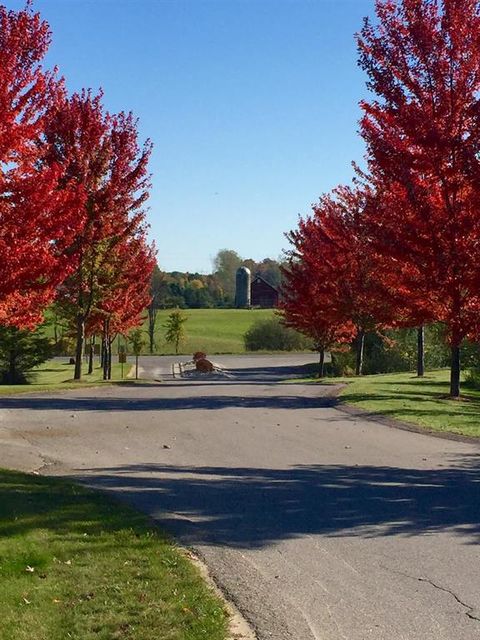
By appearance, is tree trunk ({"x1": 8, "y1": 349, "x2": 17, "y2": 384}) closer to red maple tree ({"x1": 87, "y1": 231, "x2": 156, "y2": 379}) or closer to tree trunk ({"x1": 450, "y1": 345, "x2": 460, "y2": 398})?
red maple tree ({"x1": 87, "y1": 231, "x2": 156, "y2": 379})

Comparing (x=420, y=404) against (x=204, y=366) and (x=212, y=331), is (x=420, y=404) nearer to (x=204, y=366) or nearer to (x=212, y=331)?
(x=204, y=366)

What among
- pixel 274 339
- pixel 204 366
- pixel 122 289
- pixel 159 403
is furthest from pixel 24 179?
pixel 274 339

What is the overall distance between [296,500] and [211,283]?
132m

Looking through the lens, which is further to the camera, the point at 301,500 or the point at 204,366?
the point at 204,366

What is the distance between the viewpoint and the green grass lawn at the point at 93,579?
508cm

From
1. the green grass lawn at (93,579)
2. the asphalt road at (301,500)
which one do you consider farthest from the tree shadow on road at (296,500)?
the green grass lawn at (93,579)

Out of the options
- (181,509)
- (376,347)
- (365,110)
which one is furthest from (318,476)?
(376,347)

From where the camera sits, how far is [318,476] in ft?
34.7

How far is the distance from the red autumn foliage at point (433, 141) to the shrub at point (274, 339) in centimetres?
4674

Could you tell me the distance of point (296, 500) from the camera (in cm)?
903

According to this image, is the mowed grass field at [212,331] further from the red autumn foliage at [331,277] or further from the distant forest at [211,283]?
the red autumn foliage at [331,277]

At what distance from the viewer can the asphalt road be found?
5.65 m

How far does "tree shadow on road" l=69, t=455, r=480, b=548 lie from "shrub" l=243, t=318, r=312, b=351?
55884 mm

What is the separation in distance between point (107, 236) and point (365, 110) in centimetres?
1031
